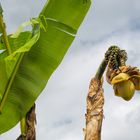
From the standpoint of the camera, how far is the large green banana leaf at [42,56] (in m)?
3.29

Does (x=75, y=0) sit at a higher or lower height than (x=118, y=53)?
higher

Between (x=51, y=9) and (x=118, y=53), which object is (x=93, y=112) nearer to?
(x=118, y=53)

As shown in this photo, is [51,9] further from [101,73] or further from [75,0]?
[101,73]

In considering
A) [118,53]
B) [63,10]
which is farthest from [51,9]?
[118,53]

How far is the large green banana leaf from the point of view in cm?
329

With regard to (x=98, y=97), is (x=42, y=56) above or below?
above

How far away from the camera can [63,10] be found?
10.9ft

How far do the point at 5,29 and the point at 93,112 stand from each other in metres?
0.93

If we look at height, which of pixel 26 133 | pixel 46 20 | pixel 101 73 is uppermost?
pixel 46 20

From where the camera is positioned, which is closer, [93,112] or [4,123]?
[93,112]

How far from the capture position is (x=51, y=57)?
3365 millimetres

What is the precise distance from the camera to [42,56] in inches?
133

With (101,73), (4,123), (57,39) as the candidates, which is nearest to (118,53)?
(101,73)

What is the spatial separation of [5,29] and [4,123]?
32.5 inches
